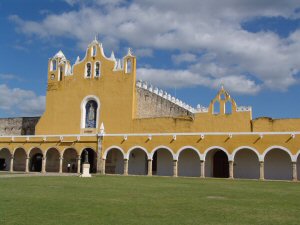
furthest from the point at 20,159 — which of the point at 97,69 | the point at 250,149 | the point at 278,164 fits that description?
the point at 278,164

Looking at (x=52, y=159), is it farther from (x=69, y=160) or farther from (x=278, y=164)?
(x=278, y=164)

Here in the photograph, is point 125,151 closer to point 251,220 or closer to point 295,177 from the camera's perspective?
point 295,177

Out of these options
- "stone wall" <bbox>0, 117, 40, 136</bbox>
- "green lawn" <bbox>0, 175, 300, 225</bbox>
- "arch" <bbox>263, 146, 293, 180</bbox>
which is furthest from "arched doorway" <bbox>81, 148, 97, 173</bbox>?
"green lawn" <bbox>0, 175, 300, 225</bbox>

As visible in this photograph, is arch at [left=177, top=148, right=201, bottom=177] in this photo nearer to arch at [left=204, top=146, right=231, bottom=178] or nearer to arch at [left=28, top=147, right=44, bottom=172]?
arch at [left=204, top=146, right=231, bottom=178]

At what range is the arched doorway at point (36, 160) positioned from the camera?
35.1 metres

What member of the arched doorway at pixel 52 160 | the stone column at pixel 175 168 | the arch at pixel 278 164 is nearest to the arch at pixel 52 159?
the arched doorway at pixel 52 160

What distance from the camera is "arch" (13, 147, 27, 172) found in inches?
1405

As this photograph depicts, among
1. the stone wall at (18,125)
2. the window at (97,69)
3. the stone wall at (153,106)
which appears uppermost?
the window at (97,69)

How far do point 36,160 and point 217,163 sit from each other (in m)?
16.2

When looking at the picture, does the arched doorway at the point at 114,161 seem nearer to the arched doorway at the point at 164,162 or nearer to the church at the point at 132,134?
the church at the point at 132,134

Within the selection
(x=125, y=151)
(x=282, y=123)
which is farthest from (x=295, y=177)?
(x=125, y=151)

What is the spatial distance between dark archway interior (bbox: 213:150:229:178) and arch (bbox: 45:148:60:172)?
527 inches

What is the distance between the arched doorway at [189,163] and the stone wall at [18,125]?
54.2ft

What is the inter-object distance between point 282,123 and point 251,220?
65.7 ft
